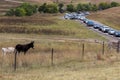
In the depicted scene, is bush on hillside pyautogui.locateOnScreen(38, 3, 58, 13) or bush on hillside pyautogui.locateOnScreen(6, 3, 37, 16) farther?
bush on hillside pyautogui.locateOnScreen(38, 3, 58, 13)

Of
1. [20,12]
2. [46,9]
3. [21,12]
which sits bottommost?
[46,9]

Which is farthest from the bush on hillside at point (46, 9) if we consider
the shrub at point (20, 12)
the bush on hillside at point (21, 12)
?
the shrub at point (20, 12)

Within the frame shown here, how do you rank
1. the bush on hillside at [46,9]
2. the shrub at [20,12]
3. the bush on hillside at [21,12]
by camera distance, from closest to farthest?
the shrub at [20,12]
the bush on hillside at [21,12]
the bush on hillside at [46,9]

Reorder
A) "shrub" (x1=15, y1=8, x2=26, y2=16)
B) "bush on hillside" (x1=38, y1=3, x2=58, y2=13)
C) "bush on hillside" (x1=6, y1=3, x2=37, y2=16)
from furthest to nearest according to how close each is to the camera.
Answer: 1. "bush on hillside" (x1=38, y1=3, x2=58, y2=13)
2. "bush on hillside" (x1=6, y1=3, x2=37, y2=16)
3. "shrub" (x1=15, y1=8, x2=26, y2=16)

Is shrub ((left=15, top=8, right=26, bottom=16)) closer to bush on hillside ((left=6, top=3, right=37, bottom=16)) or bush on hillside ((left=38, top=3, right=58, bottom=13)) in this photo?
bush on hillside ((left=6, top=3, right=37, bottom=16))

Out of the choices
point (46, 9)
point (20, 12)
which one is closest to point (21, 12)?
point (20, 12)

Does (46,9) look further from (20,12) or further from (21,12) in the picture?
(20,12)

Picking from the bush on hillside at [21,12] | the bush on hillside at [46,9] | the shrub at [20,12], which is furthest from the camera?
the bush on hillside at [46,9]

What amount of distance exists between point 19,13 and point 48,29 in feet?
200

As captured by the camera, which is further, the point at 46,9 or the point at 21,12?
the point at 46,9

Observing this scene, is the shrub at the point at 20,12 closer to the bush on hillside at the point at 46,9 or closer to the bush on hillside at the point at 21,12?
the bush on hillside at the point at 21,12

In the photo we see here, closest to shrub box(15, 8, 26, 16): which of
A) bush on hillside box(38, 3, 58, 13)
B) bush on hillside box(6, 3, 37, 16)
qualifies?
bush on hillside box(6, 3, 37, 16)

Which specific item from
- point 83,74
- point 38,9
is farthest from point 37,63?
point 38,9

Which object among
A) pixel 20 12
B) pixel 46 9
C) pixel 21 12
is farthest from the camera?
pixel 46 9
